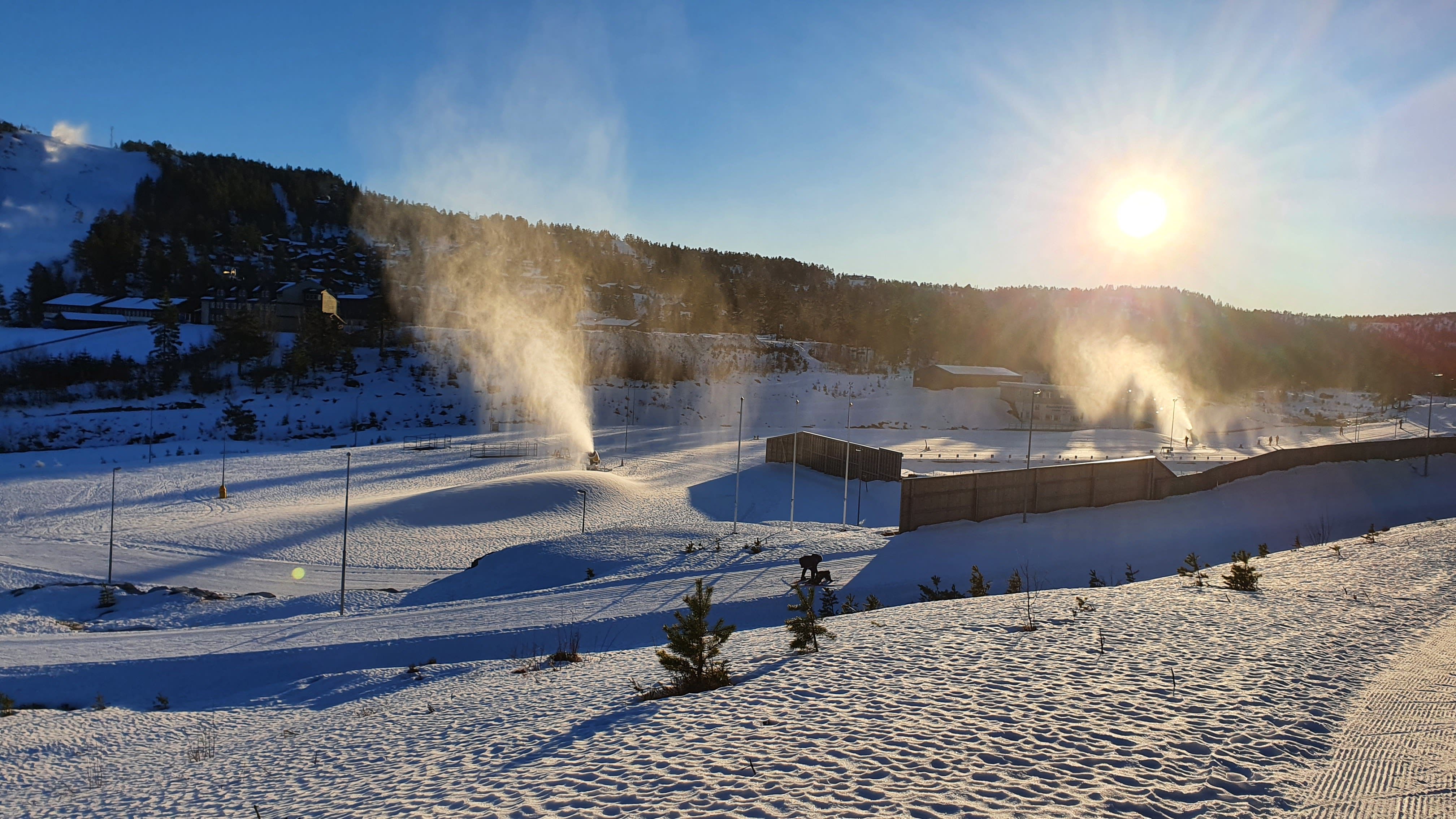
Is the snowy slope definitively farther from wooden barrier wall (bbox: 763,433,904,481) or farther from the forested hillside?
wooden barrier wall (bbox: 763,433,904,481)

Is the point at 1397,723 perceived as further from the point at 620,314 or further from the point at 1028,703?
the point at 620,314

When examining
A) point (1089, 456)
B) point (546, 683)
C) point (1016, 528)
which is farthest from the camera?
point (1089, 456)

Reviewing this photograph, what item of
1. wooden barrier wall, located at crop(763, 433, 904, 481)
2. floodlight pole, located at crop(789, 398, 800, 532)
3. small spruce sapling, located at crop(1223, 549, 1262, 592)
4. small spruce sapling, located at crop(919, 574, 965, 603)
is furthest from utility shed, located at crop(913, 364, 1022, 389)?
small spruce sapling, located at crop(1223, 549, 1262, 592)

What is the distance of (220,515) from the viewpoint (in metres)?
25.6

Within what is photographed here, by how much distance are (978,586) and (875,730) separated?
28.3 ft

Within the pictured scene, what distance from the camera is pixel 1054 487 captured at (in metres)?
20.8

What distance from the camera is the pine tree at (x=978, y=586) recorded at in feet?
43.9

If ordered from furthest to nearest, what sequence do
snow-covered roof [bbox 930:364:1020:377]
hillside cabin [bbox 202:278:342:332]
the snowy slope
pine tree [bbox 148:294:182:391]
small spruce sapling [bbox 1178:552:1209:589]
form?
the snowy slope, snow-covered roof [bbox 930:364:1020:377], hillside cabin [bbox 202:278:342:332], pine tree [bbox 148:294:182:391], small spruce sapling [bbox 1178:552:1209:589]

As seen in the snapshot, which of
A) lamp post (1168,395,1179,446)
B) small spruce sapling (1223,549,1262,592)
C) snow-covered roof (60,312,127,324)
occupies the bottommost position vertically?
small spruce sapling (1223,549,1262,592)

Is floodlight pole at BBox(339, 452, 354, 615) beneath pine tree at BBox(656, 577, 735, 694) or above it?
beneath

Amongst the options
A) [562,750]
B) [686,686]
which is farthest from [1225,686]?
[562,750]

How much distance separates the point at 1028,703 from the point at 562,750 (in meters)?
3.95

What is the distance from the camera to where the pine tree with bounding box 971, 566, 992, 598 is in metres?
13.4

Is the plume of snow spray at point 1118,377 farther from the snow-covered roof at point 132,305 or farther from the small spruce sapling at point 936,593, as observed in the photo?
the snow-covered roof at point 132,305
